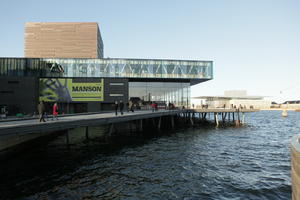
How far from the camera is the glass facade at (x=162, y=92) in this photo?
161ft

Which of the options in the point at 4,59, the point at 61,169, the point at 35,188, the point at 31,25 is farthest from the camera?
the point at 31,25

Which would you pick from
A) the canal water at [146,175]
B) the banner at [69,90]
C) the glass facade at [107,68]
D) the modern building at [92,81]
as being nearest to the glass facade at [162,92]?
the modern building at [92,81]

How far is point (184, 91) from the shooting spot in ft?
168

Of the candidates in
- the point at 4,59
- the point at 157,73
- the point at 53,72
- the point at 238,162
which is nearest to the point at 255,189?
the point at 238,162

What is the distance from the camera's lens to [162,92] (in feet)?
166

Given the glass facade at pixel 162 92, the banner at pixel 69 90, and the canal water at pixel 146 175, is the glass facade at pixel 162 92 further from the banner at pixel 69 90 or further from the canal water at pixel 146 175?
the canal water at pixel 146 175

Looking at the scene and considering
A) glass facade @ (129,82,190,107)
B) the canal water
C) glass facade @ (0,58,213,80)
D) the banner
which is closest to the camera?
the canal water

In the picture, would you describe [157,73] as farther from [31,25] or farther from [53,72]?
[31,25]

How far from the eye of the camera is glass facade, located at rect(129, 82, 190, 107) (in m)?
49.1

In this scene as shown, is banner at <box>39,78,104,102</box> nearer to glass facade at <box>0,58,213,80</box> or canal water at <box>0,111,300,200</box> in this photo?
glass facade at <box>0,58,213,80</box>


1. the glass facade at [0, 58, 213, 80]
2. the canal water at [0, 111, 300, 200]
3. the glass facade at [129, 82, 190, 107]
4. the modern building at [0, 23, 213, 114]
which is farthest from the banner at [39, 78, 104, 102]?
the canal water at [0, 111, 300, 200]

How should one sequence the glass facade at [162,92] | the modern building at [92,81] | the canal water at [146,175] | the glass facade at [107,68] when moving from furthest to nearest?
the glass facade at [162,92], the glass facade at [107,68], the modern building at [92,81], the canal water at [146,175]

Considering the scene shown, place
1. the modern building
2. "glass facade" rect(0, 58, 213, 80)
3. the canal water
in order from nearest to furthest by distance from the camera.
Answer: the canal water < the modern building < "glass facade" rect(0, 58, 213, 80)

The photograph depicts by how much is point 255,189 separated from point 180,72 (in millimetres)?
41377
